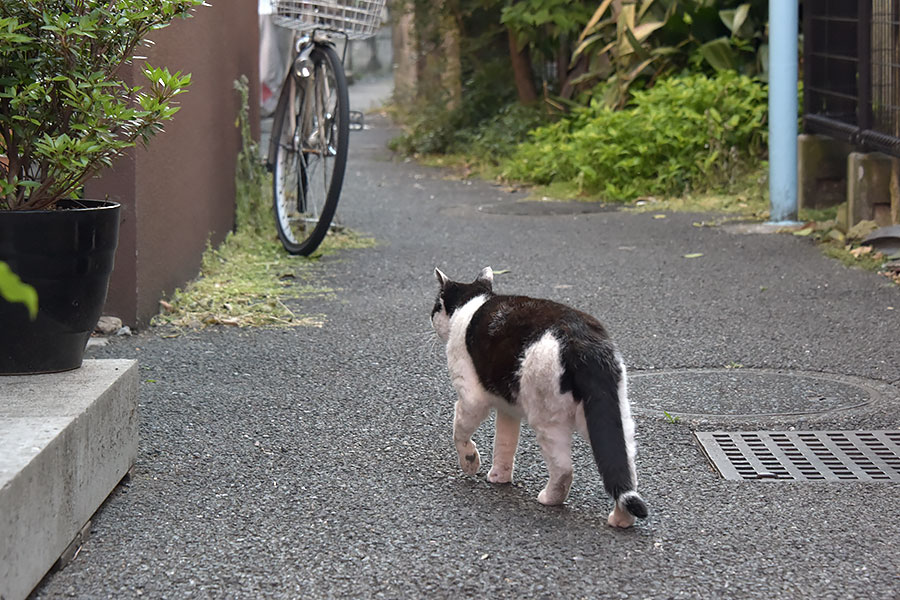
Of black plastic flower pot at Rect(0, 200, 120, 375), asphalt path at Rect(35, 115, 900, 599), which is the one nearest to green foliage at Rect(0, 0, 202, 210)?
black plastic flower pot at Rect(0, 200, 120, 375)

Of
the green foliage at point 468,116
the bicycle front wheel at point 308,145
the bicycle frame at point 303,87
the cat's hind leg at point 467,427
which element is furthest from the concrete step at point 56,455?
the green foliage at point 468,116

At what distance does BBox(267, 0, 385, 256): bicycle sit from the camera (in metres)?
6.97

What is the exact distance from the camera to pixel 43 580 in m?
2.62

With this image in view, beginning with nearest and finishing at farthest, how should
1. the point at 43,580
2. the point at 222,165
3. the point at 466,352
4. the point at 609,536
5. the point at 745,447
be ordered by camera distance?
the point at 43,580 → the point at 609,536 → the point at 466,352 → the point at 745,447 → the point at 222,165

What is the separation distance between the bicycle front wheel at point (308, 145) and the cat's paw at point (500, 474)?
3.56 metres

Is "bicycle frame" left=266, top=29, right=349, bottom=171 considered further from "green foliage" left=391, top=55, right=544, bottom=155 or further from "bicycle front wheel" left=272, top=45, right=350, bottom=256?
"green foliage" left=391, top=55, right=544, bottom=155

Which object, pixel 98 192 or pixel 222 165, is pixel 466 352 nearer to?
pixel 98 192

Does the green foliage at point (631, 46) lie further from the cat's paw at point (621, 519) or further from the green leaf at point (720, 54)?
the cat's paw at point (621, 519)

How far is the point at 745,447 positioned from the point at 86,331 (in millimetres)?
2016

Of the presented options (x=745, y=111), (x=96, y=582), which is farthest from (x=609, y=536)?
(x=745, y=111)

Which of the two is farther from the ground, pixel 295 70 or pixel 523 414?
pixel 295 70

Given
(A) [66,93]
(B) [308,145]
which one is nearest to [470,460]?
(A) [66,93]

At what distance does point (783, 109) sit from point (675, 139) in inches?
66.3

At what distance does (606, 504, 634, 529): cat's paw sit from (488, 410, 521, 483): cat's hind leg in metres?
0.42
